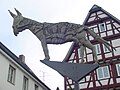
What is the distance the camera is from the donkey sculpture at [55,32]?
5.71m

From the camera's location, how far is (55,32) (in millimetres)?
5793

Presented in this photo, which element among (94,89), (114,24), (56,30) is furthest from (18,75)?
(56,30)

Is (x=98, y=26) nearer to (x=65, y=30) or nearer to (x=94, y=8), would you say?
(x=94, y=8)

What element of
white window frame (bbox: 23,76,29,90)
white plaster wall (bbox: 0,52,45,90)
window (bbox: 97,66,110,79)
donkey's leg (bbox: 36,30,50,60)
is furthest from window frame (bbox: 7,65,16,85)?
donkey's leg (bbox: 36,30,50,60)

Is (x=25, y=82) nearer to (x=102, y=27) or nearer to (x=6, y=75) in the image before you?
(x=6, y=75)

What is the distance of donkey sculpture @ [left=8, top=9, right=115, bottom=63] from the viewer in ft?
18.7

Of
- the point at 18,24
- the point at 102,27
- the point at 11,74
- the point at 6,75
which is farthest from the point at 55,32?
the point at 102,27

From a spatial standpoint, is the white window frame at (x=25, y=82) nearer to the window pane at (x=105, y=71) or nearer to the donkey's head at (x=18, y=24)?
the window pane at (x=105, y=71)

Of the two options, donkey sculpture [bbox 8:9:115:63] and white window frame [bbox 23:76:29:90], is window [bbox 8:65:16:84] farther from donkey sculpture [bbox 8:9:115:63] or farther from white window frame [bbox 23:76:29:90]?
donkey sculpture [bbox 8:9:115:63]

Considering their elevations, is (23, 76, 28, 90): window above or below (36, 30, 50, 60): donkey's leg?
above

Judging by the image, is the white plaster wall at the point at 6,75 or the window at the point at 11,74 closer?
the white plaster wall at the point at 6,75

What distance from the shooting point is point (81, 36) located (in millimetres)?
5750

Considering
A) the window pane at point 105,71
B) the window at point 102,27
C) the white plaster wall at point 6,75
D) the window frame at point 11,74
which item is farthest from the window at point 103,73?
the window frame at point 11,74

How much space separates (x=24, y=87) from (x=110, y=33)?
810 centimetres
